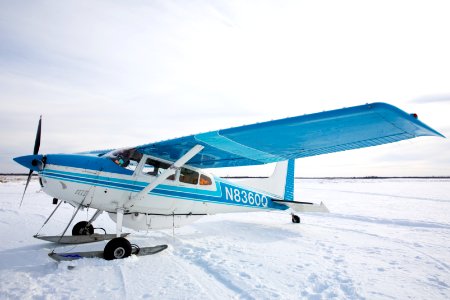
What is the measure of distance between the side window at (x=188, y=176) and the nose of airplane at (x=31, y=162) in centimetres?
265

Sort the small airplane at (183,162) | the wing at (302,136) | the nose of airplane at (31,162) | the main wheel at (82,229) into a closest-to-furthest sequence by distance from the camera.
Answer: the wing at (302,136)
the small airplane at (183,162)
the nose of airplane at (31,162)
the main wheel at (82,229)

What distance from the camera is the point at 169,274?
12.1 ft

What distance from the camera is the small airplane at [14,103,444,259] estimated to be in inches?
150

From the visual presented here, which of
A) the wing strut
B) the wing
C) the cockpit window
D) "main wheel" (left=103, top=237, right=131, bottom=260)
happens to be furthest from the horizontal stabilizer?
"main wheel" (left=103, top=237, right=131, bottom=260)

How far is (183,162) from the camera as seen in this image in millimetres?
4906

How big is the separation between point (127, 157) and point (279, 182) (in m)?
5.04

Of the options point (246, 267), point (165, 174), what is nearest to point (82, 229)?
point (165, 174)

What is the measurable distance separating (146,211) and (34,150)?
2.53 meters

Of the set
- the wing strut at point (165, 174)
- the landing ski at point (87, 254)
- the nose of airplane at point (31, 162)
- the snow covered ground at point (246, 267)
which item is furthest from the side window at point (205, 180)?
the nose of airplane at point (31, 162)

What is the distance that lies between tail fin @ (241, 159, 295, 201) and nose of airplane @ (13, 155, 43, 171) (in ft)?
17.4

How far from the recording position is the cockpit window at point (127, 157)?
514 centimetres

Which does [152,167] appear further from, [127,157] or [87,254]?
[87,254]

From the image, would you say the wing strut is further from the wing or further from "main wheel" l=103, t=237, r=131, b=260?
"main wheel" l=103, t=237, r=131, b=260

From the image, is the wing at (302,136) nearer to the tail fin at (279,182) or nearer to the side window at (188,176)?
the side window at (188,176)
